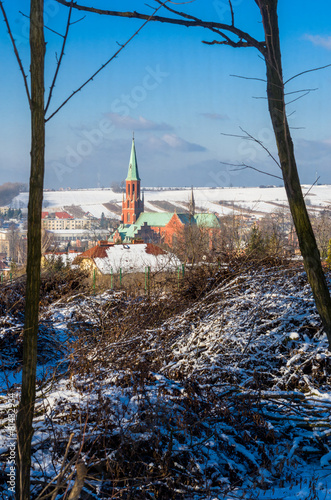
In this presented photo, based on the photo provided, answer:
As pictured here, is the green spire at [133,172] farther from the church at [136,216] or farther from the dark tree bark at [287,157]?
the dark tree bark at [287,157]

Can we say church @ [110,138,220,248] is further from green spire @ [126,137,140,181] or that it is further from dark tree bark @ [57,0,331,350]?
dark tree bark @ [57,0,331,350]

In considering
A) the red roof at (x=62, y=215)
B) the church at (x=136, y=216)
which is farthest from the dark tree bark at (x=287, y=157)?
the red roof at (x=62, y=215)

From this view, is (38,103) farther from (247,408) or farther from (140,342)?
(140,342)

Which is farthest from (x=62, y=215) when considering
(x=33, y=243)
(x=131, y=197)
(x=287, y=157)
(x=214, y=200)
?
(x=33, y=243)

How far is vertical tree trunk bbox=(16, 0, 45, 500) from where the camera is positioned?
202cm

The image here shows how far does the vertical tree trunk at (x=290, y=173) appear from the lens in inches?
117

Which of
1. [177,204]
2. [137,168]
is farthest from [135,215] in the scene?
[177,204]

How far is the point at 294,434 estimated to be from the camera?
395 centimetres

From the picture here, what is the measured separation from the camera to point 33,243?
2043 millimetres

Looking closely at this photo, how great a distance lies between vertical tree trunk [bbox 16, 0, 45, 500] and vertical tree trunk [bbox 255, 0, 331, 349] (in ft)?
5.38

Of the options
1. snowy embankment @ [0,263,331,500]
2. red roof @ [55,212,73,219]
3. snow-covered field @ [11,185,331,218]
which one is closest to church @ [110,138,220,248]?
snow-covered field @ [11,185,331,218]

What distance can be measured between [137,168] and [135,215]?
522 inches

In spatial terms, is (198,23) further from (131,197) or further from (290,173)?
(131,197)

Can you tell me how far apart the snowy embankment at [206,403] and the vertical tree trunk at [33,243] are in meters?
0.29
